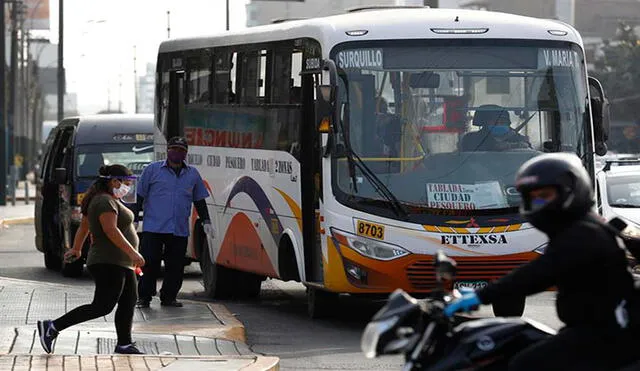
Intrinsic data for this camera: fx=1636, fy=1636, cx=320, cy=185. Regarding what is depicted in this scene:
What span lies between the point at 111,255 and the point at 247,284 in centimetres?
723

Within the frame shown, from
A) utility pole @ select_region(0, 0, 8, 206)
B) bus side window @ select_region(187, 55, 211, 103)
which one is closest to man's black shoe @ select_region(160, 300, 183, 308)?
bus side window @ select_region(187, 55, 211, 103)

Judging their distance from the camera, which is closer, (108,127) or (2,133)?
(108,127)

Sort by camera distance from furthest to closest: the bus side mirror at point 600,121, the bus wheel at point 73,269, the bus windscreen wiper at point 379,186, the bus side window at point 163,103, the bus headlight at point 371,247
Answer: the bus wheel at point 73,269
the bus side window at point 163,103
the bus side mirror at point 600,121
the bus windscreen wiper at point 379,186
the bus headlight at point 371,247

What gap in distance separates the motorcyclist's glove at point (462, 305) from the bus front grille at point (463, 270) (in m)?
8.46

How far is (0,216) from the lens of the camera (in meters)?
43.4

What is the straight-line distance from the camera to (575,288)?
236 inches

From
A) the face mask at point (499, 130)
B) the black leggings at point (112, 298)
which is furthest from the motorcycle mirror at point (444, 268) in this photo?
the face mask at point (499, 130)

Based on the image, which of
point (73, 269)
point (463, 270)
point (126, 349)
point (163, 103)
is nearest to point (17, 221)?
point (73, 269)

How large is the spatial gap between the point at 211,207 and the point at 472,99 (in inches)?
180

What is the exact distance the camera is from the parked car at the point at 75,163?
69.2 feet

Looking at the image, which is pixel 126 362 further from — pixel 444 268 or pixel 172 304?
pixel 444 268

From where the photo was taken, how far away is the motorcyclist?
19.4 ft

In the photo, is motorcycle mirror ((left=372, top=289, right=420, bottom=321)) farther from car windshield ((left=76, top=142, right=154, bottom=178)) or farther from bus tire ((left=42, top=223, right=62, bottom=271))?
bus tire ((left=42, top=223, right=62, bottom=271))

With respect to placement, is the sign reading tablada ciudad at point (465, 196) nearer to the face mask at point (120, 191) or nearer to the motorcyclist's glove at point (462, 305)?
the face mask at point (120, 191)
